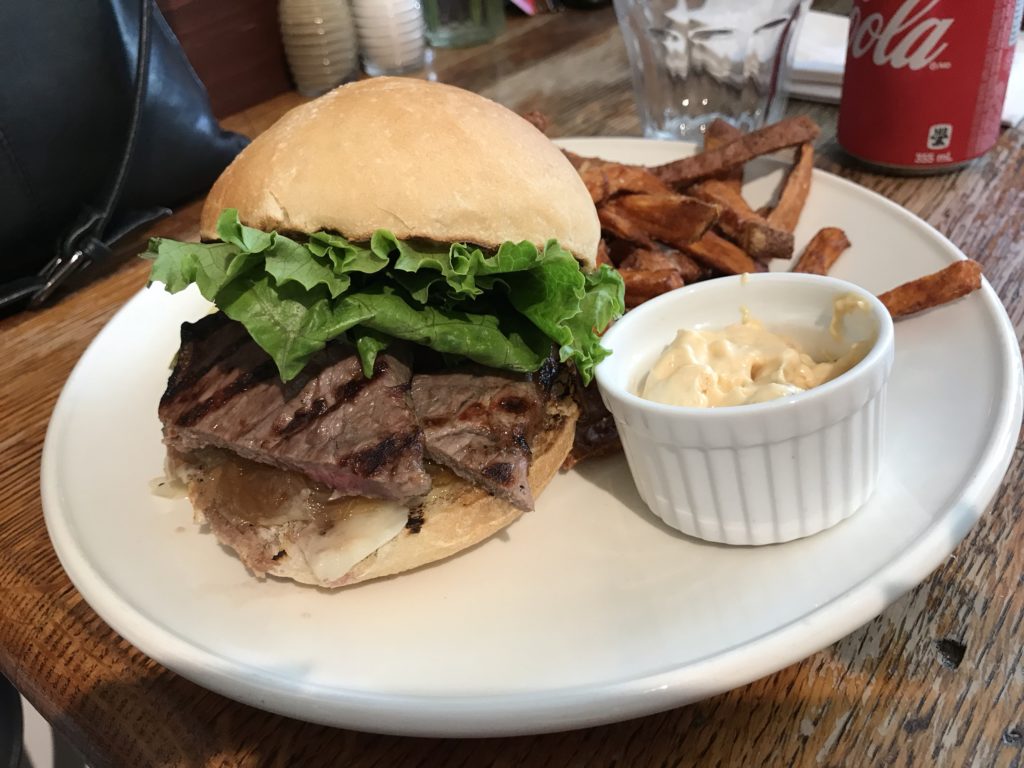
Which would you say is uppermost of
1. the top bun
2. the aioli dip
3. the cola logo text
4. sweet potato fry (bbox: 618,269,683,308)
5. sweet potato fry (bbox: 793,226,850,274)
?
the top bun

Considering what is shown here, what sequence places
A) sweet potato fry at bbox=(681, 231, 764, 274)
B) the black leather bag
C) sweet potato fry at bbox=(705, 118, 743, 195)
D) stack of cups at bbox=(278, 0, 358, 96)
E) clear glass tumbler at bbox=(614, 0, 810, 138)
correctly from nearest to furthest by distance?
1. sweet potato fry at bbox=(681, 231, 764, 274)
2. sweet potato fry at bbox=(705, 118, 743, 195)
3. the black leather bag
4. clear glass tumbler at bbox=(614, 0, 810, 138)
5. stack of cups at bbox=(278, 0, 358, 96)

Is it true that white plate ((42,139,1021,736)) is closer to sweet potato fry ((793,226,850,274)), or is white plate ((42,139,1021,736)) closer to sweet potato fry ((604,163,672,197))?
sweet potato fry ((793,226,850,274))

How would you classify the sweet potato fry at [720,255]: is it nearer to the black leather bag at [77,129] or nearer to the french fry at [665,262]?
the french fry at [665,262]

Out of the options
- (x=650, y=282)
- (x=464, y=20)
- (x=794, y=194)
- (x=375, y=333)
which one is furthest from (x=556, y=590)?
(x=464, y=20)

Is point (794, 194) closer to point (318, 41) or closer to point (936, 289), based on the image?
point (936, 289)

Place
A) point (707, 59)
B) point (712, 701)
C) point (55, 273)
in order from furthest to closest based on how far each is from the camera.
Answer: point (707, 59)
point (55, 273)
point (712, 701)

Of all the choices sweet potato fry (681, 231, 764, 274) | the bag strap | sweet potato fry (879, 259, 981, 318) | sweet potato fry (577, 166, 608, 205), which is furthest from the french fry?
the bag strap

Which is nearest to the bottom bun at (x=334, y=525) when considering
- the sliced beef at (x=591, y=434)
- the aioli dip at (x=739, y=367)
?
the sliced beef at (x=591, y=434)
